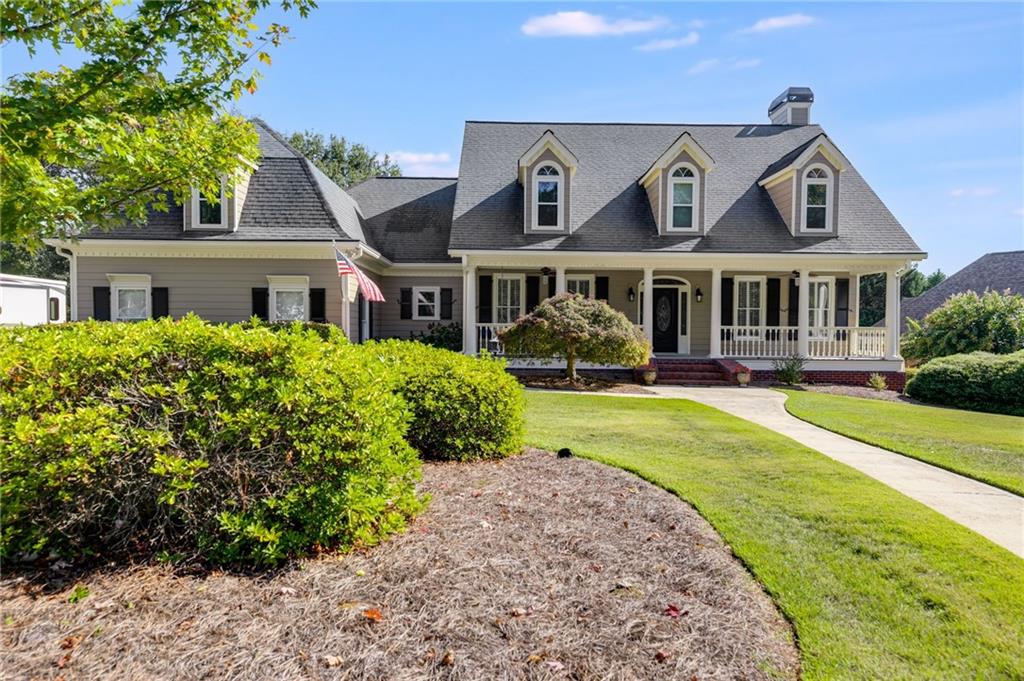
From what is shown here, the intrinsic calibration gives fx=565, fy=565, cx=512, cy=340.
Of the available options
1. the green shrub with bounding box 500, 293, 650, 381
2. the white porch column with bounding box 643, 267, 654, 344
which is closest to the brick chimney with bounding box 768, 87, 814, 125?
the white porch column with bounding box 643, 267, 654, 344

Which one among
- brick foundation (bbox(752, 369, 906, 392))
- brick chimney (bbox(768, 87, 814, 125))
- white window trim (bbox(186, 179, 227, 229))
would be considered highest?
brick chimney (bbox(768, 87, 814, 125))

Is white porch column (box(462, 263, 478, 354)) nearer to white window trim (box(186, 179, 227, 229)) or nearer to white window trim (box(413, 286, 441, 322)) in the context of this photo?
white window trim (box(413, 286, 441, 322))

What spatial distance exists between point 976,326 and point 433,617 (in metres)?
23.1

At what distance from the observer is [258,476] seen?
11.4ft

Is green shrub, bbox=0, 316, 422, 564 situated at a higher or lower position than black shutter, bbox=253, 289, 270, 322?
lower

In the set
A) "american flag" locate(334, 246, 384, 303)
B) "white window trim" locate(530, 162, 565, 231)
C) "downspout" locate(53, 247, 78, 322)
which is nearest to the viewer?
"american flag" locate(334, 246, 384, 303)

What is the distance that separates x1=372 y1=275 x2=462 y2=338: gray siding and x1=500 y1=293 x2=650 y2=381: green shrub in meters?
5.44

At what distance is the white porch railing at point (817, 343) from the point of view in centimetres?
1722

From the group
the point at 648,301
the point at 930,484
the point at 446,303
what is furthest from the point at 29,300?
the point at 930,484

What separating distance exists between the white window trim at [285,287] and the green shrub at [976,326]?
21.2 metres

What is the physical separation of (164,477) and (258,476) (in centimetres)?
52

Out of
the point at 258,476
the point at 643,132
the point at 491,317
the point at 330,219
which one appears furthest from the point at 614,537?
the point at 643,132

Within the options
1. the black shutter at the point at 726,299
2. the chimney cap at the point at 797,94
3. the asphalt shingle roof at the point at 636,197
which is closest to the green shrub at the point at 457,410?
the asphalt shingle roof at the point at 636,197

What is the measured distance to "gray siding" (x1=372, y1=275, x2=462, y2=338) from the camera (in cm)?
1917
